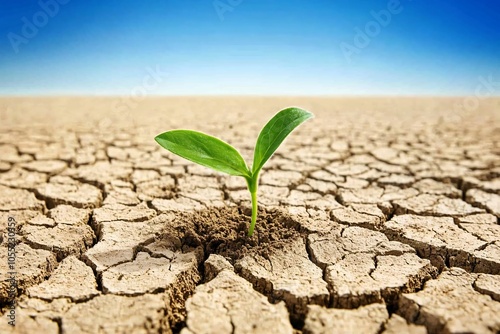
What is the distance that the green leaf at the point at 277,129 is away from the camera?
4.20 feet

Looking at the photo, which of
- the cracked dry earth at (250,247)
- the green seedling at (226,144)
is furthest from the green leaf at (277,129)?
the cracked dry earth at (250,247)

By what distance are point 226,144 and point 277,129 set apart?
0.57ft

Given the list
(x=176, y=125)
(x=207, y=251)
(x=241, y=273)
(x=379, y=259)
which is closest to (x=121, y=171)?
(x=207, y=251)

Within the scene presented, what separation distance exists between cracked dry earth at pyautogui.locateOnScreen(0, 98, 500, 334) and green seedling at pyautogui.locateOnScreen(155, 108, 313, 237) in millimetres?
296

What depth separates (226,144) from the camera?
50.5 inches

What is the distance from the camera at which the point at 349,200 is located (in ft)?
6.43

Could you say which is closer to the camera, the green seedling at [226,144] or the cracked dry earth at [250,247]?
the cracked dry earth at [250,247]

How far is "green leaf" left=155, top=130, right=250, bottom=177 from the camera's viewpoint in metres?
1.27

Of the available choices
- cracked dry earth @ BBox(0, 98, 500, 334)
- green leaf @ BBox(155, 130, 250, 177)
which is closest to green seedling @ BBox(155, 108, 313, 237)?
green leaf @ BBox(155, 130, 250, 177)

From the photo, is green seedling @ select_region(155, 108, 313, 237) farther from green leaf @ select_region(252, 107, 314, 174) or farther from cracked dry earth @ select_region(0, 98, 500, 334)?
cracked dry earth @ select_region(0, 98, 500, 334)

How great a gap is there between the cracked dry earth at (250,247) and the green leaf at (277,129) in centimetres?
34

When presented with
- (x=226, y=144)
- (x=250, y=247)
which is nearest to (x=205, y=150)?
(x=226, y=144)

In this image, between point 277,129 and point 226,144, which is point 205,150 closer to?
point 226,144

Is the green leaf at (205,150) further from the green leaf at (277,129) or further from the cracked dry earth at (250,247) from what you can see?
the cracked dry earth at (250,247)
